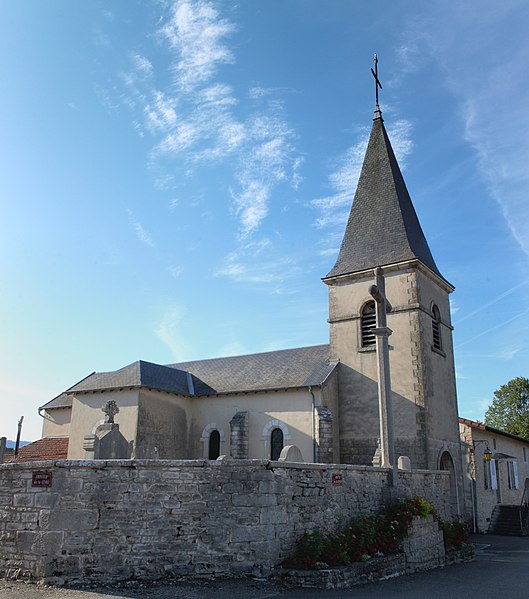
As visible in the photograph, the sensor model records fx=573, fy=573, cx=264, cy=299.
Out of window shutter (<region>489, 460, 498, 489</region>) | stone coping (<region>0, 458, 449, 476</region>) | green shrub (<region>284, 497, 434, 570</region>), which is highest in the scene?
stone coping (<region>0, 458, 449, 476</region>)

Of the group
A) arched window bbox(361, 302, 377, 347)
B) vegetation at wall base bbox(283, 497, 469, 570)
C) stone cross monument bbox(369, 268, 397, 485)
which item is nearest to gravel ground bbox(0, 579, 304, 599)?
vegetation at wall base bbox(283, 497, 469, 570)

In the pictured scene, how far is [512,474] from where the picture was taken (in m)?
27.0

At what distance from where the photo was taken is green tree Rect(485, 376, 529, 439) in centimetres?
4238

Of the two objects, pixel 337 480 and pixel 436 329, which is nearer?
pixel 337 480

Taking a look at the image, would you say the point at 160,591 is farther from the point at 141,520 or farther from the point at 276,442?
the point at 276,442

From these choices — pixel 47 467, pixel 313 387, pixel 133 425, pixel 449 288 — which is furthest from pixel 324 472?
pixel 449 288

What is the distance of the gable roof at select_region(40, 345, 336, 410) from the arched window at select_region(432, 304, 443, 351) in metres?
3.83

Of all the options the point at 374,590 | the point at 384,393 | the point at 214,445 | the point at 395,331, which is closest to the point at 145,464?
the point at 374,590

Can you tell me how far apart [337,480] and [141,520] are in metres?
3.63

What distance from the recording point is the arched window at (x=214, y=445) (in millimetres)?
21922

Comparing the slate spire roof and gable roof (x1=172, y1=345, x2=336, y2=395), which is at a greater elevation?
the slate spire roof

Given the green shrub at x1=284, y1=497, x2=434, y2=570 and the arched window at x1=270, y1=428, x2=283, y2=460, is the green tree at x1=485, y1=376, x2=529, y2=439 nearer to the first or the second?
the arched window at x1=270, y1=428, x2=283, y2=460

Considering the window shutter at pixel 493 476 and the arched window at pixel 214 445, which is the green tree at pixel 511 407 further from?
the arched window at pixel 214 445

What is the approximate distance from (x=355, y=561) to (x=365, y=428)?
10.3 m
